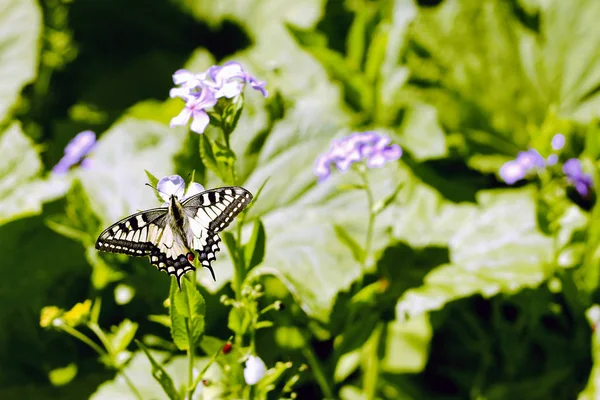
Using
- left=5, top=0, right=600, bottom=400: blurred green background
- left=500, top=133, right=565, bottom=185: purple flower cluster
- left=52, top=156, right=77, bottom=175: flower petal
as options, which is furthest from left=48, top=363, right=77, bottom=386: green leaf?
left=500, top=133, right=565, bottom=185: purple flower cluster

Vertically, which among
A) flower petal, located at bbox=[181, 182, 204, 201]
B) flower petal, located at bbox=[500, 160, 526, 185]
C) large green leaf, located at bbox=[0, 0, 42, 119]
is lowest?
flower petal, located at bbox=[500, 160, 526, 185]

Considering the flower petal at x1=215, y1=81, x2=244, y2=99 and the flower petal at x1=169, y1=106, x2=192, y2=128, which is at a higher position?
the flower petal at x1=215, y1=81, x2=244, y2=99

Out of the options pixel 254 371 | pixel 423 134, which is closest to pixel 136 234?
pixel 254 371

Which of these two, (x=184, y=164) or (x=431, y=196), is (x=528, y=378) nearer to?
(x=431, y=196)

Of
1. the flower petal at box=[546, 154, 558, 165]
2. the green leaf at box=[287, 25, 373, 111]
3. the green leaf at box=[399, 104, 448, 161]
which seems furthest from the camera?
the green leaf at box=[287, 25, 373, 111]

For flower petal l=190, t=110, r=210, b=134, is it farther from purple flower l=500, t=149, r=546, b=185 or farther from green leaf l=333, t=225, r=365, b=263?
purple flower l=500, t=149, r=546, b=185

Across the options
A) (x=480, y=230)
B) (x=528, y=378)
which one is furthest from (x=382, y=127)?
(x=528, y=378)
